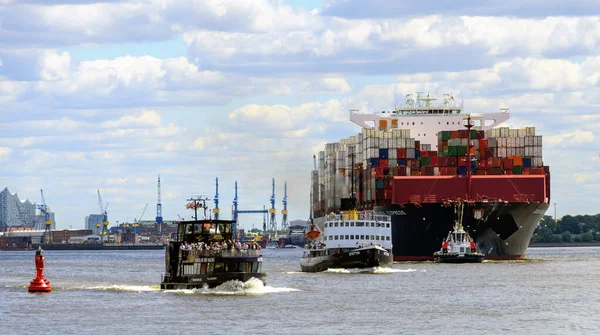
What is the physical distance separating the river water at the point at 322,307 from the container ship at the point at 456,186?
114ft

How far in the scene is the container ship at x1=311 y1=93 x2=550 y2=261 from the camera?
447 ft

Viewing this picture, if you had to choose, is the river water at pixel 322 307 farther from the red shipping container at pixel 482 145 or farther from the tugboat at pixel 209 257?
the red shipping container at pixel 482 145

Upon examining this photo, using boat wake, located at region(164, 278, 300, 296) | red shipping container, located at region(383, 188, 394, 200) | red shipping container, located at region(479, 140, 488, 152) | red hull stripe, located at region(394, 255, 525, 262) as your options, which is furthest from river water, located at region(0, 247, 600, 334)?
red shipping container, located at region(479, 140, 488, 152)

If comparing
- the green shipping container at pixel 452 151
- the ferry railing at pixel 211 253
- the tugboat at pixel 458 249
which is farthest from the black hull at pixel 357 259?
the green shipping container at pixel 452 151

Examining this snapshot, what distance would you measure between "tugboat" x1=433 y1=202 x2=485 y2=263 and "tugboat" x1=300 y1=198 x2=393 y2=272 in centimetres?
2160

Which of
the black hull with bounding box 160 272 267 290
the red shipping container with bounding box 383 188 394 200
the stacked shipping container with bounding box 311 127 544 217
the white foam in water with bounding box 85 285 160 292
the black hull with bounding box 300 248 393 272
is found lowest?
the white foam in water with bounding box 85 285 160 292

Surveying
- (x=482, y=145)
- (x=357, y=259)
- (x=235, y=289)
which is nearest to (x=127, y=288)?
(x=235, y=289)

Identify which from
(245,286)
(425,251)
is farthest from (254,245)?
(425,251)

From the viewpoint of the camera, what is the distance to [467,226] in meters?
135

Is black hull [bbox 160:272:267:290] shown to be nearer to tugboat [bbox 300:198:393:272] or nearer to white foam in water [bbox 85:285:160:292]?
white foam in water [bbox 85:285:160:292]

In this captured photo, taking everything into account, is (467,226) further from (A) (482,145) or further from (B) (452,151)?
(A) (482,145)

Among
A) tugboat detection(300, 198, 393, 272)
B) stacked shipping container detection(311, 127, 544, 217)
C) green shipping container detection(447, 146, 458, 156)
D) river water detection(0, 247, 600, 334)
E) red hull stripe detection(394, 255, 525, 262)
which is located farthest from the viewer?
stacked shipping container detection(311, 127, 544, 217)

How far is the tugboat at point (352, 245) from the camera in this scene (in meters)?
104

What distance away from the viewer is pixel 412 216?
13800 cm
